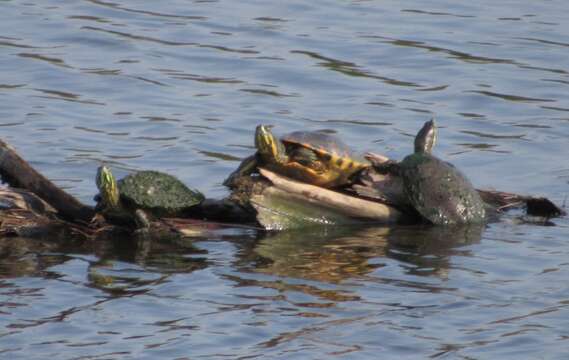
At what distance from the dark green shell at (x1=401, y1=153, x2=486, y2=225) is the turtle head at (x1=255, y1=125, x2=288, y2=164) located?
760 millimetres

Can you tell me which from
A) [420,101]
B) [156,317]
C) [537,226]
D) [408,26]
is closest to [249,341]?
[156,317]

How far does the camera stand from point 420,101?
11.9m

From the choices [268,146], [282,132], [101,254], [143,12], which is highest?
[143,12]

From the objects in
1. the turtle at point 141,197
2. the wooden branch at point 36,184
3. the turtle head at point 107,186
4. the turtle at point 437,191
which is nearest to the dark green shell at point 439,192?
the turtle at point 437,191

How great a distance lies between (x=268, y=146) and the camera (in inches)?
329

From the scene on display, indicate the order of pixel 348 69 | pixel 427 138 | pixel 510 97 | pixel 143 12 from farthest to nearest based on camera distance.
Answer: pixel 143 12 → pixel 348 69 → pixel 510 97 → pixel 427 138

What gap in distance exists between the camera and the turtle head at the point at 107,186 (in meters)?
8.05

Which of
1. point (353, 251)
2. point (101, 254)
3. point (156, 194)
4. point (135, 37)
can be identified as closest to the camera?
point (101, 254)

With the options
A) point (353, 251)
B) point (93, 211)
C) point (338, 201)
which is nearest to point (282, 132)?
point (338, 201)

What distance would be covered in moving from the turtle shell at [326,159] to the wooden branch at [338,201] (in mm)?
79

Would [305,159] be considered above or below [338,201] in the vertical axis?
above

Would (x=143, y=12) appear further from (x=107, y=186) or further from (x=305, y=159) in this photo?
(x=107, y=186)

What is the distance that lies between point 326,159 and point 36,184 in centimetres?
172

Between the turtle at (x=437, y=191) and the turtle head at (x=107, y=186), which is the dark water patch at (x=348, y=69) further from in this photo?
the turtle head at (x=107, y=186)
